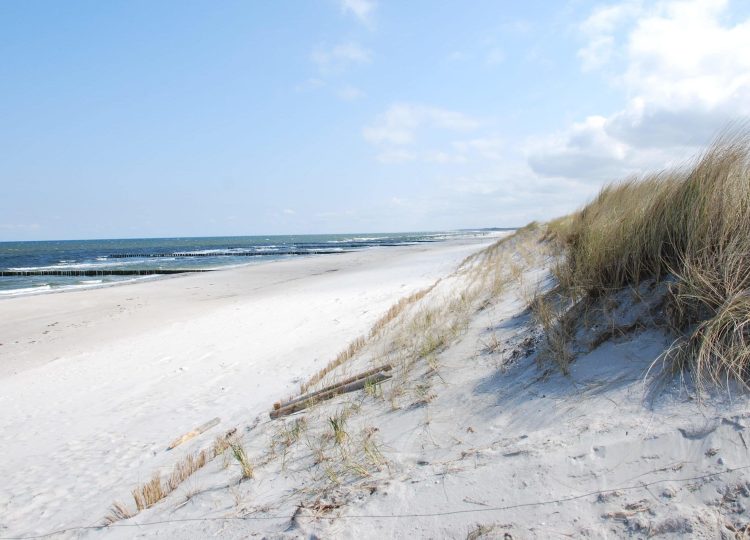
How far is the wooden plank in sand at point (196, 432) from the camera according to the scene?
16.2 ft

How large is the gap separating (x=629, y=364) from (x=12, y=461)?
235 inches

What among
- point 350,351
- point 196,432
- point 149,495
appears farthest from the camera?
point 350,351

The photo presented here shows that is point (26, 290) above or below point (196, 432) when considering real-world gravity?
above

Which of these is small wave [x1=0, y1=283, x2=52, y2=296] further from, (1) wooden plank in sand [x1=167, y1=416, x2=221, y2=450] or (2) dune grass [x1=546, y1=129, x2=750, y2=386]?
(2) dune grass [x1=546, y1=129, x2=750, y2=386]

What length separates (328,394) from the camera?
498cm

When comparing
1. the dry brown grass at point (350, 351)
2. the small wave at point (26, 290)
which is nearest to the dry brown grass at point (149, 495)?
the dry brown grass at point (350, 351)

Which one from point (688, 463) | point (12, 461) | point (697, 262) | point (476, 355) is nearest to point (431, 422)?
point (476, 355)

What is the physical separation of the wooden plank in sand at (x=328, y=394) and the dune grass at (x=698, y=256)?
7.02ft

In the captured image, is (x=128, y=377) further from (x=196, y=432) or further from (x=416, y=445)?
(x=416, y=445)

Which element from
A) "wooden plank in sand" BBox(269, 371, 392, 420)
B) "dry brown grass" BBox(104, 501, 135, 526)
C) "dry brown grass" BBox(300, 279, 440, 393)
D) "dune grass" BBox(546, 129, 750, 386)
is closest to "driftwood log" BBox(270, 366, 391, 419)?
"wooden plank in sand" BBox(269, 371, 392, 420)

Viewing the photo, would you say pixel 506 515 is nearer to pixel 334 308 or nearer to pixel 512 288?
pixel 512 288

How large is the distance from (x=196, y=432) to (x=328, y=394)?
1.53 m

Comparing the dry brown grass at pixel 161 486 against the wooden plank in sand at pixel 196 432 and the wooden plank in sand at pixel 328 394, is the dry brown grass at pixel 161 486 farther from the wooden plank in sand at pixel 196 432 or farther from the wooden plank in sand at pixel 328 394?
the wooden plank in sand at pixel 328 394

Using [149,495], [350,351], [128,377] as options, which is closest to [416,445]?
[149,495]
